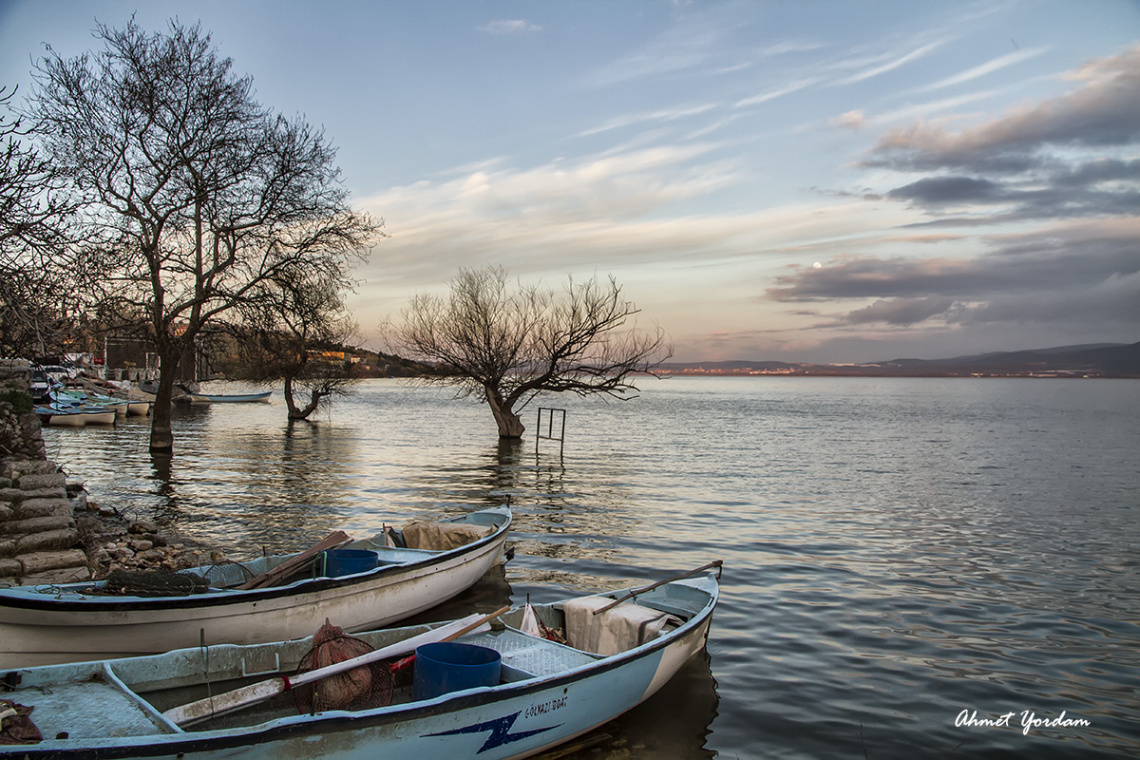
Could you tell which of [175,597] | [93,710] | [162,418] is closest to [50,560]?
[175,597]

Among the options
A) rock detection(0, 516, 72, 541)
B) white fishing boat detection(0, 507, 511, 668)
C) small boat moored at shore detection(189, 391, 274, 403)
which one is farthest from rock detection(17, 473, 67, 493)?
small boat moored at shore detection(189, 391, 274, 403)

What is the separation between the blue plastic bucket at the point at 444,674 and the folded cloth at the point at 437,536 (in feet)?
15.7

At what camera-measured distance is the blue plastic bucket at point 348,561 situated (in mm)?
8875

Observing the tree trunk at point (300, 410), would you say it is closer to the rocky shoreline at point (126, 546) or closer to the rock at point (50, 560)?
the rocky shoreline at point (126, 546)

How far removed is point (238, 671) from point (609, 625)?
3.53 meters

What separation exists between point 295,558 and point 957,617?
917 centimetres

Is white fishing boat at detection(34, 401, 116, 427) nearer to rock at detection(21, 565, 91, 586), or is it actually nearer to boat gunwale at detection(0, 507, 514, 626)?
rock at detection(21, 565, 91, 586)

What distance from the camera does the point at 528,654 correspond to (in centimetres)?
675

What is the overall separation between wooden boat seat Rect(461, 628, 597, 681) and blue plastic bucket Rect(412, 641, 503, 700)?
0.26m

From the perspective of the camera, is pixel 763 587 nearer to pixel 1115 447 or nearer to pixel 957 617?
pixel 957 617

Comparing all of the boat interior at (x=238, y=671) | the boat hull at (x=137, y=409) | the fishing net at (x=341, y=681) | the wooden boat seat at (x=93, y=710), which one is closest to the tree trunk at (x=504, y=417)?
the boat hull at (x=137, y=409)

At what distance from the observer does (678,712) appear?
24.2 ft

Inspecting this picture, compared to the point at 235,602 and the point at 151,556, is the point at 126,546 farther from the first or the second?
the point at 235,602

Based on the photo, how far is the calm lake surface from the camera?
7.34 metres
